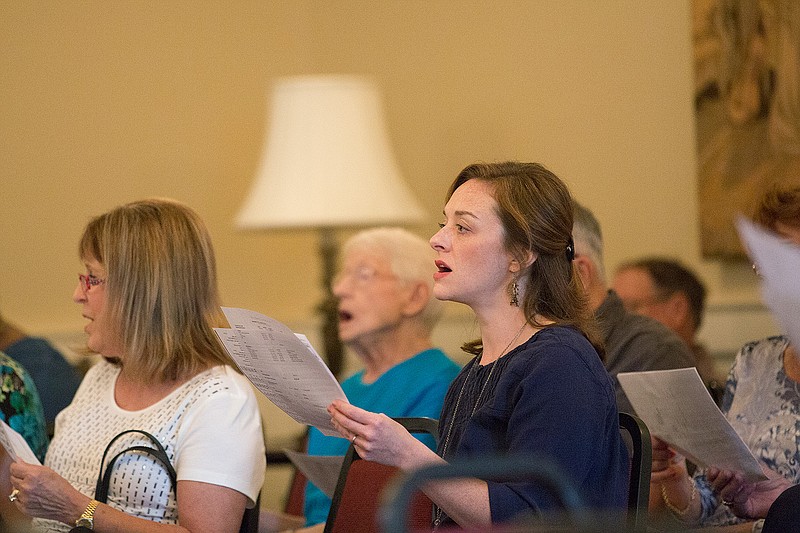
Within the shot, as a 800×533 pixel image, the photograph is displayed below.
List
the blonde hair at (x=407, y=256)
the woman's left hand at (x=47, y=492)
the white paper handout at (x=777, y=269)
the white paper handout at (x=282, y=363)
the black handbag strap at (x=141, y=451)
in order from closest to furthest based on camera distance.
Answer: the white paper handout at (x=777, y=269) < the white paper handout at (x=282, y=363) < the woman's left hand at (x=47, y=492) < the black handbag strap at (x=141, y=451) < the blonde hair at (x=407, y=256)

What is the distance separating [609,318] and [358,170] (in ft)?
5.20

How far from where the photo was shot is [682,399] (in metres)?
1.94

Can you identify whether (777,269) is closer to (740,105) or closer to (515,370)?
(515,370)

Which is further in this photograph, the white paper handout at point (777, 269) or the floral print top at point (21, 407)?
the floral print top at point (21, 407)

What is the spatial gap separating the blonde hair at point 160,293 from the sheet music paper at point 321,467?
31 centimetres

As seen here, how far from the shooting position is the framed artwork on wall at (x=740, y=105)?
3.38 metres

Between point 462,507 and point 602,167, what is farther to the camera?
point 602,167

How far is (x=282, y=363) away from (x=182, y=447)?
1.38ft

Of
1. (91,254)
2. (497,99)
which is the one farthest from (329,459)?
(497,99)

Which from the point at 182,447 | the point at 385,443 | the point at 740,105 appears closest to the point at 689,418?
the point at 385,443

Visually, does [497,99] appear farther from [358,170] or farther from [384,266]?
[384,266]

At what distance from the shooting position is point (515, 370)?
5.74 ft

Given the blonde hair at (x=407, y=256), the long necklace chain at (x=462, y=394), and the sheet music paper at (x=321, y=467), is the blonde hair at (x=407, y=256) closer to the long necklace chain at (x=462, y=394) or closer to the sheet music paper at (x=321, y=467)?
the sheet music paper at (x=321, y=467)

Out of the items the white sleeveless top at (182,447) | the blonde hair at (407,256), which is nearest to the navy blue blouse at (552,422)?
the white sleeveless top at (182,447)
